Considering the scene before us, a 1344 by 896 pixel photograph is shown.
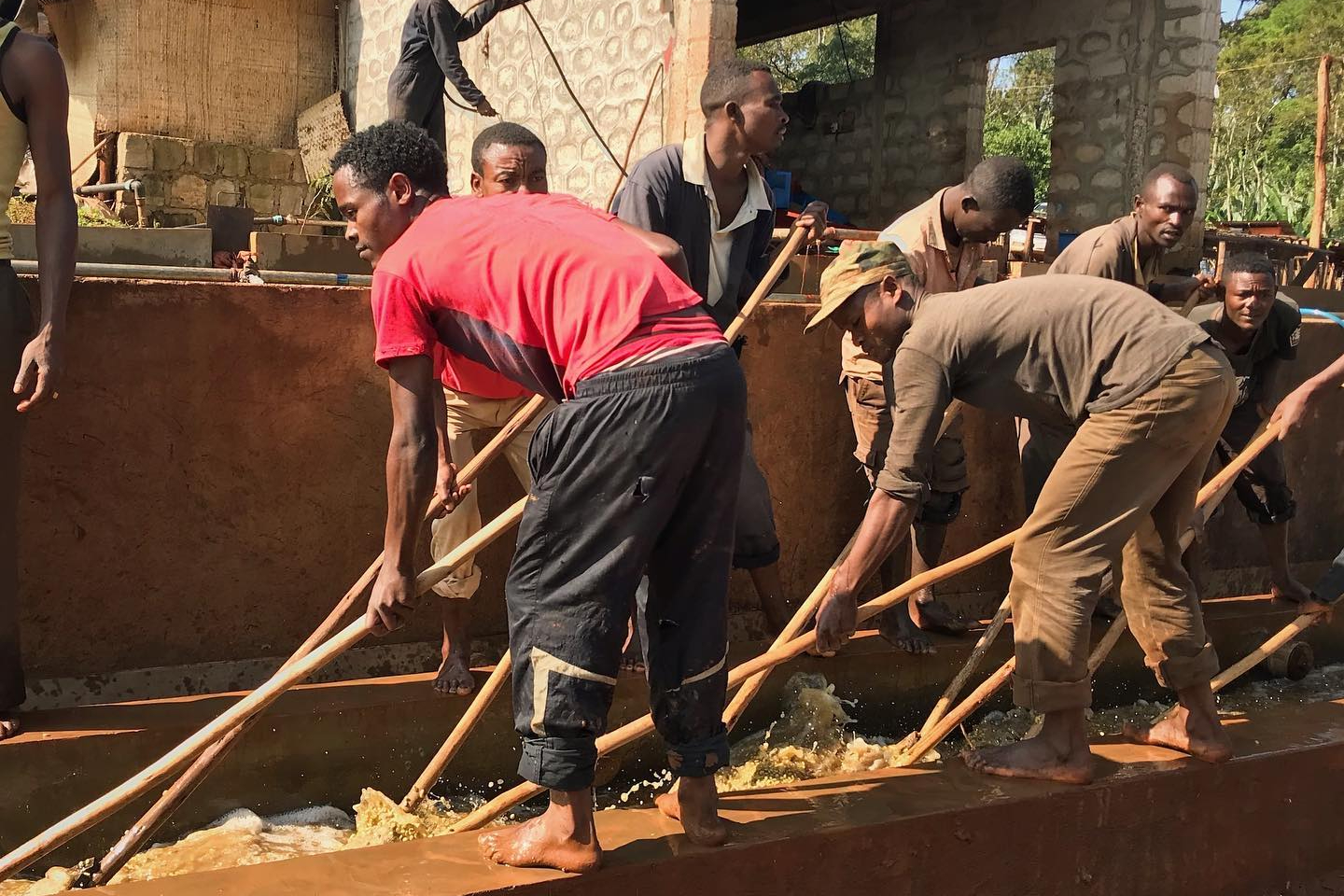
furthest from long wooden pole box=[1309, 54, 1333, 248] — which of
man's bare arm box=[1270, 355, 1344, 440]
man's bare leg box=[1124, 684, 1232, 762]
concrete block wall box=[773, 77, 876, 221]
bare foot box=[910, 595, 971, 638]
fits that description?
man's bare leg box=[1124, 684, 1232, 762]

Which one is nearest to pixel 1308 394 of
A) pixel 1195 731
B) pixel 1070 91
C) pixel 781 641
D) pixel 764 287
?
pixel 1195 731

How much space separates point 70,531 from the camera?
3699mm

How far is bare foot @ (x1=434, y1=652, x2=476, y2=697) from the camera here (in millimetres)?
3926

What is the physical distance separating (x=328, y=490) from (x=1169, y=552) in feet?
8.61

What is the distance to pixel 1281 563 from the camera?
18.0 ft

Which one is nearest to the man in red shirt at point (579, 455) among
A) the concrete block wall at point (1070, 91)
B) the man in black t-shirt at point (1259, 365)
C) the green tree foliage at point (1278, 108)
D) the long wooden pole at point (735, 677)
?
the long wooden pole at point (735, 677)

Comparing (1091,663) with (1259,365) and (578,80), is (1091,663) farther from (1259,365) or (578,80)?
(578,80)

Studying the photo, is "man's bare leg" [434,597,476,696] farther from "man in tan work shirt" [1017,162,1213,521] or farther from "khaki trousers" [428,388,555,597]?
"man in tan work shirt" [1017,162,1213,521]

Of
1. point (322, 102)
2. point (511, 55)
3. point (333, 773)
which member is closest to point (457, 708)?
point (333, 773)

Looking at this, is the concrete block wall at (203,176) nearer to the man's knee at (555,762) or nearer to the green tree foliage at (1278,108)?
the man's knee at (555,762)

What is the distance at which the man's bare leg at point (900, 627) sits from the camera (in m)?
4.66

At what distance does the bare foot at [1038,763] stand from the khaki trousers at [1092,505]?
0.45ft

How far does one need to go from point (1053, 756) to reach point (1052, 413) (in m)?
0.95

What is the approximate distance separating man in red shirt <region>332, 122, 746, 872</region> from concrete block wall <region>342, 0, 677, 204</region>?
5418mm
